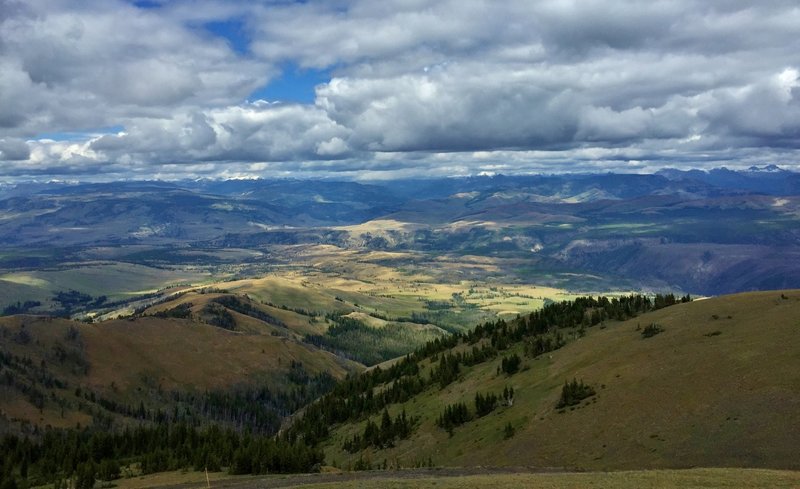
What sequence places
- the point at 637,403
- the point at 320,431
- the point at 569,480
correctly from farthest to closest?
the point at 320,431, the point at 637,403, the point at 569,480

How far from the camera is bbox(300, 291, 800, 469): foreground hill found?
62.5m

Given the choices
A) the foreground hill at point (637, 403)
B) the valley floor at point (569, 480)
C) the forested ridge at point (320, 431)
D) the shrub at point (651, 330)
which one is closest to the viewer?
the valley floor at point (569, 480)

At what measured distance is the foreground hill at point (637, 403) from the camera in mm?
62469

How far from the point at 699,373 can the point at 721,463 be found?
23854 mm

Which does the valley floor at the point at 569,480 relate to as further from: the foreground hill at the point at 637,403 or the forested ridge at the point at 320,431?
the forested ridge at the point at 320,431

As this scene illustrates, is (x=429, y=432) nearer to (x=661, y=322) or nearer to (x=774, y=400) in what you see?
(x=661, y=322)

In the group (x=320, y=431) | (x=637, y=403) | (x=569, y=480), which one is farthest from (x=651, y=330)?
(x=320, y=431)

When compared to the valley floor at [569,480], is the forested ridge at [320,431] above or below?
below

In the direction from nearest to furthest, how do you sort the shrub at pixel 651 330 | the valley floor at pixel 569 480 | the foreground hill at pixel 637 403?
the valley floor at pixel 569 480 < the foreground hill at pixel 637 403 < the shrub at pixel 651 330

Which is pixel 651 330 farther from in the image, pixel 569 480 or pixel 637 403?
pixel 569 480

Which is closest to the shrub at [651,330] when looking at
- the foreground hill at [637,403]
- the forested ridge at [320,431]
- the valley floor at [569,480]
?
the foreground hill at [637,403]

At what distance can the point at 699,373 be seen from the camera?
78312 mm

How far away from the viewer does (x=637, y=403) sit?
77562 millimetres

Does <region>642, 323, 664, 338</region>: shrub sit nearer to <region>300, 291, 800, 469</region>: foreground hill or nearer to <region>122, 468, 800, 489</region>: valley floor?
<region>300, 291, 800, 469</region>: foreground hill
